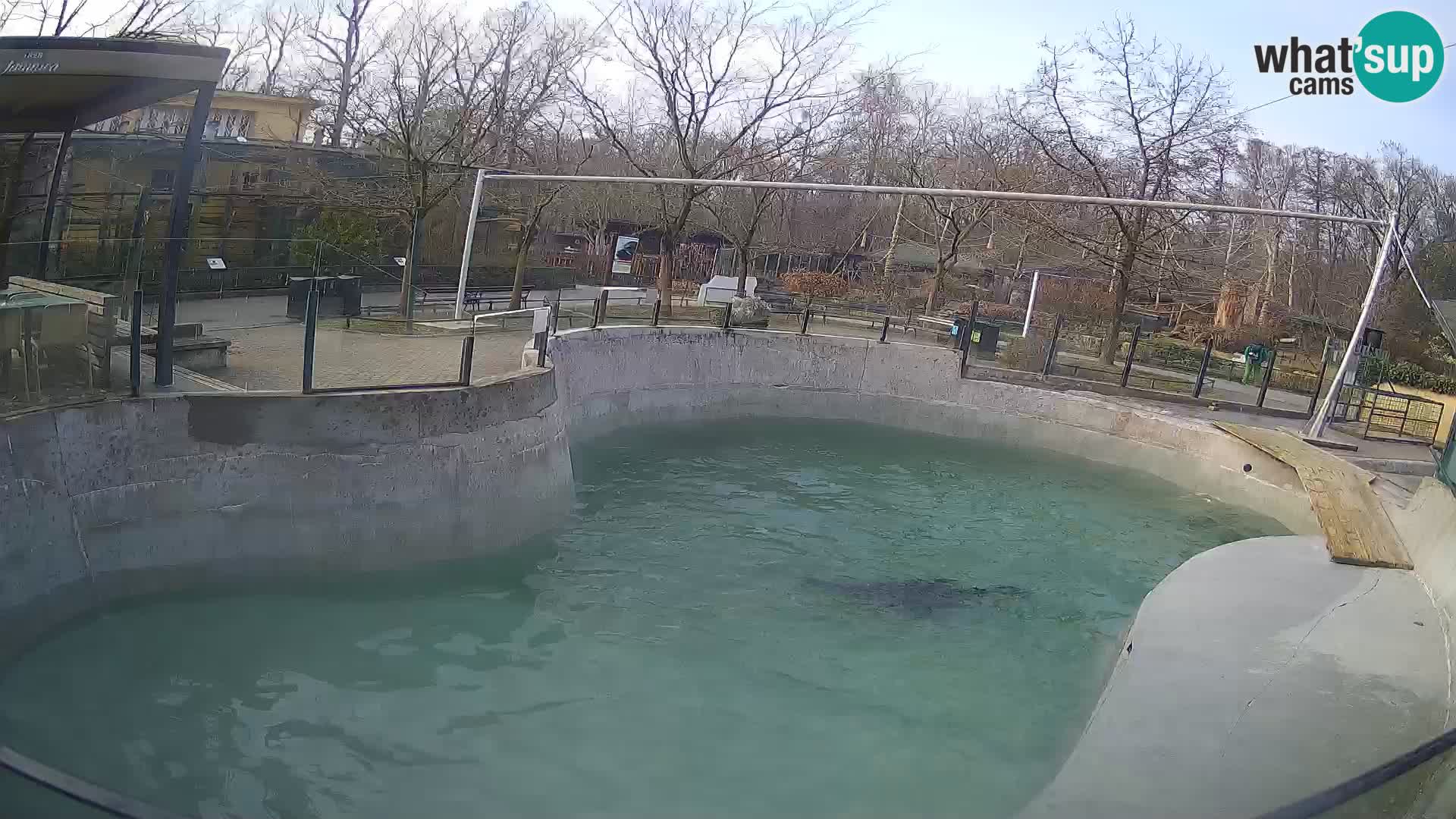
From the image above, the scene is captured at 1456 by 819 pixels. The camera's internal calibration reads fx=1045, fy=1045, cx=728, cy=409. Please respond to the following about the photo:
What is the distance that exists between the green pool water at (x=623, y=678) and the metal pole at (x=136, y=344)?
1.98m

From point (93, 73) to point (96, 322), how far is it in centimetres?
232

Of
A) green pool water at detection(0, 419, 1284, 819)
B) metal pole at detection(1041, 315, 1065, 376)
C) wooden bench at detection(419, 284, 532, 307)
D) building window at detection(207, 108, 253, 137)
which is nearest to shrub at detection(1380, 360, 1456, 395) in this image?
metal pole at detection(1041, 315, 1065, 376)

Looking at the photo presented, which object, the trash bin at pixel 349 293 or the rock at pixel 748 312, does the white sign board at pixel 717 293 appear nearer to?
the rock at pixel 748 312

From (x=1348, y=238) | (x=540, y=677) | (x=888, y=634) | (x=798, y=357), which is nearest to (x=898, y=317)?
(x=798, y=357)

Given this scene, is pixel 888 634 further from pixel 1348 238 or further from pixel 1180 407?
pixel 1348 238

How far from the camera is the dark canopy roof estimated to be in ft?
30.1

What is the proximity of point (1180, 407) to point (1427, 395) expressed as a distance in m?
5.93

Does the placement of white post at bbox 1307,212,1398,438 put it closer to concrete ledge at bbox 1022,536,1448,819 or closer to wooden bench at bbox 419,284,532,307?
concrete ledge at bbox 1022,536,1448,819

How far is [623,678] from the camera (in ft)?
30.6

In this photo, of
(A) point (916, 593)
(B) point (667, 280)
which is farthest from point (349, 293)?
(B) point (667, 280)

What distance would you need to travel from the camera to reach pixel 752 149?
1210 inches

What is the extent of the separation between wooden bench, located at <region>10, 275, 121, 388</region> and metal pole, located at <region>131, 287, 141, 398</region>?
5.2 inches

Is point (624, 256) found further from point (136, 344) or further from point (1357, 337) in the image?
point (136, 344)

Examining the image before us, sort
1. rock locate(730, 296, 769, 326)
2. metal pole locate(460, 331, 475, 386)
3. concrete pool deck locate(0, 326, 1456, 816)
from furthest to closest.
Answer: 1. rock locate(730, 296, 769, 326)
2. metal pole locate(460, 331, 475, 386)
3. concrete pool deck locate(0, 326, 1456, 816)
